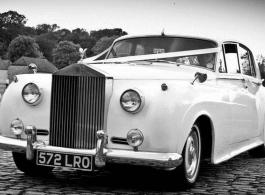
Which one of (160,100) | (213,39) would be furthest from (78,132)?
(213,39)

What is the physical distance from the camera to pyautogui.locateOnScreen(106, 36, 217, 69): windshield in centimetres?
641

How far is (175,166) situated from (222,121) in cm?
140

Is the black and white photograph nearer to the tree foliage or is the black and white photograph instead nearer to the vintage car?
the vintage car

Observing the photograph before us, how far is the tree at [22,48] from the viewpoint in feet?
398

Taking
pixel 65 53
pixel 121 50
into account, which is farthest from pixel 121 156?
pixel 65 53

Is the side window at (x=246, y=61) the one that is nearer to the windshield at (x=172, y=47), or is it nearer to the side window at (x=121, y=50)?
the windshield at (x=172, y=47)

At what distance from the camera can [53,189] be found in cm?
514

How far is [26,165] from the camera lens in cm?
582

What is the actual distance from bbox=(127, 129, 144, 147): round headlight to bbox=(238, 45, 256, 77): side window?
3.06m

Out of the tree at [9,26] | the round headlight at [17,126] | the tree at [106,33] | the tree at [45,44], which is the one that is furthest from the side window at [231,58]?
the tree at [106,33]

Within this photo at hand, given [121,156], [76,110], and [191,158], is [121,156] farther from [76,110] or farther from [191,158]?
[191,158]

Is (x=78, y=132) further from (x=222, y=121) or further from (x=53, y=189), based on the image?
(x=222, y=121)

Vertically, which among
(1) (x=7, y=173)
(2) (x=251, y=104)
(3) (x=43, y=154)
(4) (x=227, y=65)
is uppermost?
(4) (x=227, y=65)

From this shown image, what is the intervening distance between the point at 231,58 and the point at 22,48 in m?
124
